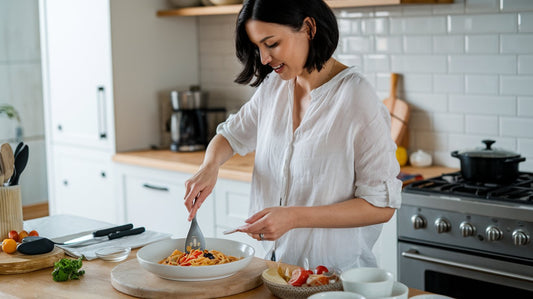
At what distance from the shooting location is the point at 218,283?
1838 mm

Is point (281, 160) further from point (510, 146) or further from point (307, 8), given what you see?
point (510, 146)

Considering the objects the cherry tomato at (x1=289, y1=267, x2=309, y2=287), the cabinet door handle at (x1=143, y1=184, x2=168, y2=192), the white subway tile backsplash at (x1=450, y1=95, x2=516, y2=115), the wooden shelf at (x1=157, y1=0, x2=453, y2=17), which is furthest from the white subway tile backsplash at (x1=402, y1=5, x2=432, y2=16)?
the cherry tomato at (x1=289, y1=267, x2=309, y2=287)

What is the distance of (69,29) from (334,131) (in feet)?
9.16

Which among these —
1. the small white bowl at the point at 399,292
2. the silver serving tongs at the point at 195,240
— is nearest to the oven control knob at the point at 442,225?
the silver serving tongs at the point at 195,240

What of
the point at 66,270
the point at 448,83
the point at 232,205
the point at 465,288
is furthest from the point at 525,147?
the point at 66,270

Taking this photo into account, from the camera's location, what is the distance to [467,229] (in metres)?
2.76

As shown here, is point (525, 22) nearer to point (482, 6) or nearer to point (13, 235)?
point (482, 6)

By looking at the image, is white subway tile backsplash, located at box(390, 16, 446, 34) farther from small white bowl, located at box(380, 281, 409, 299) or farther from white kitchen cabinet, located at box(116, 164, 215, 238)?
small white bowl, located at box(380, 281, 409, 299)

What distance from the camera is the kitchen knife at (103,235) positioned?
2.29 metres

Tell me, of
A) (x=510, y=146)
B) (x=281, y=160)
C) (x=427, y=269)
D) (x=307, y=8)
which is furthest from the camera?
(x=510, y=146)

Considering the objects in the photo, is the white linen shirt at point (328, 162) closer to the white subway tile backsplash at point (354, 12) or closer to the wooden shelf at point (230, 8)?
the wooden shelf at point (230, 8)

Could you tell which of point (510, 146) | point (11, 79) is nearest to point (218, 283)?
point (510, 146)

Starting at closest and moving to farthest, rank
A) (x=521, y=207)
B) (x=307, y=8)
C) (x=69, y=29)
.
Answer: (x=307, y=8), (x=521, y=207), (x=69, y=29)

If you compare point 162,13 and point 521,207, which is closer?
point 521,207
